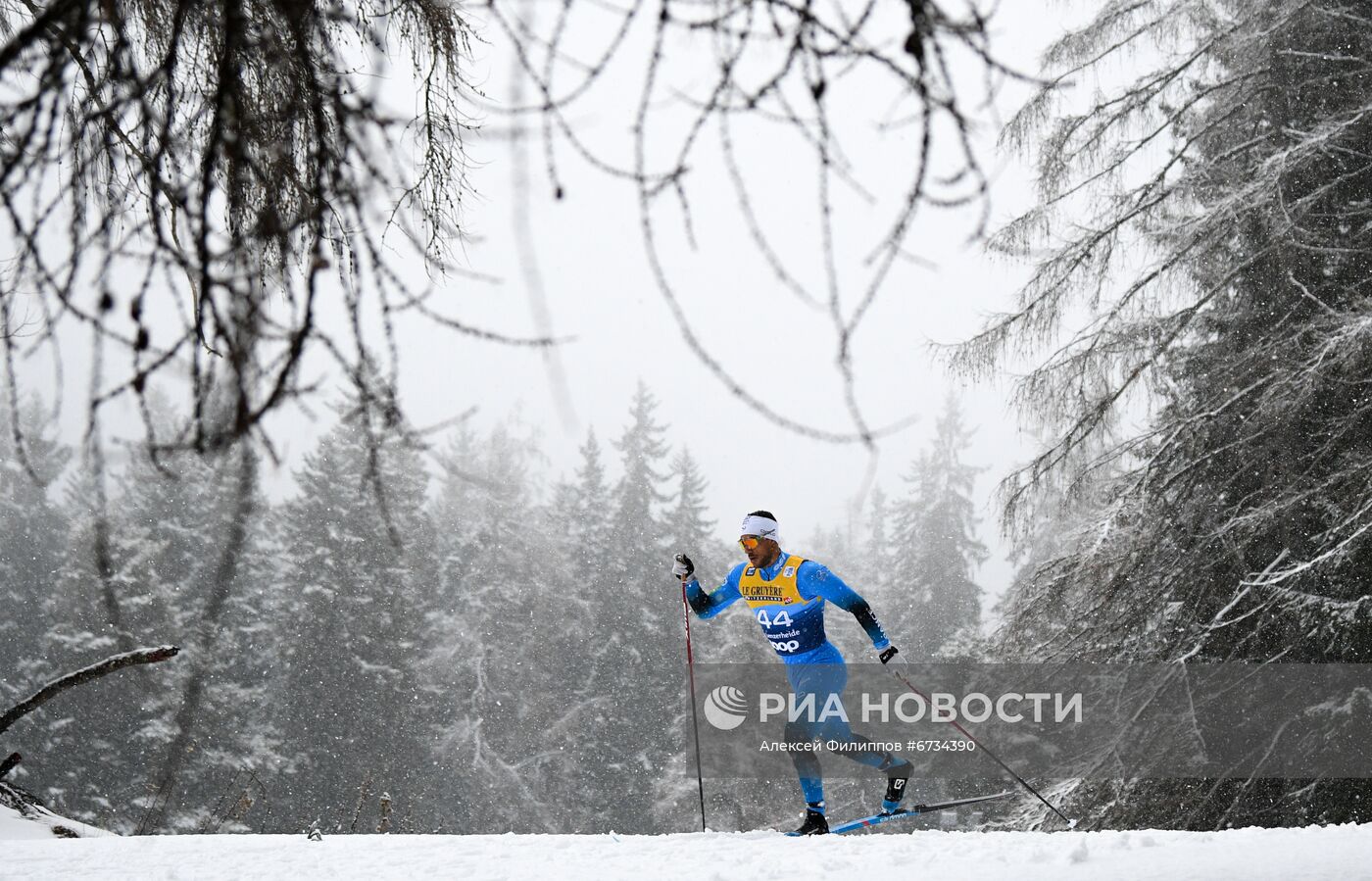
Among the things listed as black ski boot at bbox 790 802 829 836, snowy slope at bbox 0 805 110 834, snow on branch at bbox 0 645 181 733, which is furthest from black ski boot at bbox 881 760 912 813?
snowy slope at bbox 0 805 110 834

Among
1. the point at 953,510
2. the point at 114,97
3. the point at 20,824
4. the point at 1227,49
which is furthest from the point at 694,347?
the point at 953,510

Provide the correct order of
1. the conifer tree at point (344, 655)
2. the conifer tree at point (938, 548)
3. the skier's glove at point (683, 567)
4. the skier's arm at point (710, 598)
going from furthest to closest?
1. the conifer tree at point (938, 548)
2. the conifer tree at point (344, 655)
3. the skier's arm at point (710, 598)
4. the skier's glove at point (683, 567)

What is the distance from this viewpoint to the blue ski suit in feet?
20.8

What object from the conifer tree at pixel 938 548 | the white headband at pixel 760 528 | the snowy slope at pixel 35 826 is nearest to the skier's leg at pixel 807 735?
the white headband at pixel 760 528

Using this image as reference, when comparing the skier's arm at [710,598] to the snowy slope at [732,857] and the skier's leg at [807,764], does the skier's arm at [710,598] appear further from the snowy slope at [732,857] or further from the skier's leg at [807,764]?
the snowy slope at [732,857]

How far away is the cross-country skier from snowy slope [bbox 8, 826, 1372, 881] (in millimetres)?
912

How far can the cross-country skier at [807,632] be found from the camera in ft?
20.8

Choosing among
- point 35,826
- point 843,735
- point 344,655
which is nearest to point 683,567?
point 843,735

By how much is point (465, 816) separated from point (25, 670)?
40.3 ft

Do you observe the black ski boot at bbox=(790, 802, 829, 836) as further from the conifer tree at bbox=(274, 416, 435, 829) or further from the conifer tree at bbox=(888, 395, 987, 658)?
the conifer tree at bbox=(888, 395, 987, 658)

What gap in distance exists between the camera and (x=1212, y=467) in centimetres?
799

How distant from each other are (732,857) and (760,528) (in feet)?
7.58

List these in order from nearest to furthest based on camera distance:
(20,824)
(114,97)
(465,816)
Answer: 1. (114,97)
2. (20,824)
3. (465,816)

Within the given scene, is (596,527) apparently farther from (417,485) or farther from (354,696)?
(354,696)
